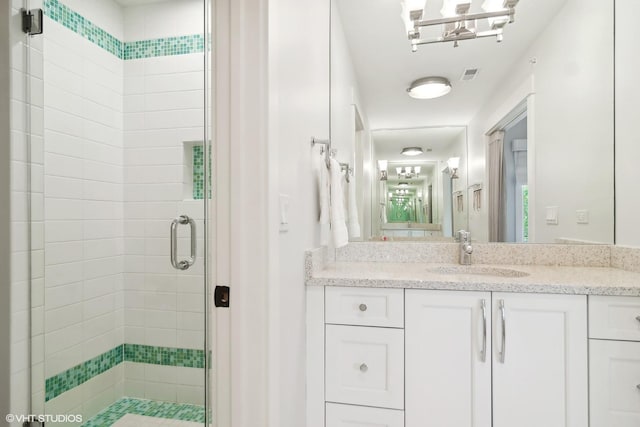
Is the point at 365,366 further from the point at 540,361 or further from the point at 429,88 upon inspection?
the point at 429,88

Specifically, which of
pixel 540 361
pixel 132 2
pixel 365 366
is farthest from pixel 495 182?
pixel 132 2

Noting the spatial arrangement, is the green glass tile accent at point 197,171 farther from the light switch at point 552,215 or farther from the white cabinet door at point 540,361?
the light switch at point 552,215

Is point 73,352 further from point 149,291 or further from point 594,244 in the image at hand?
point 594,244

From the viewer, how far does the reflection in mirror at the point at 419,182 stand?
190 centimetres

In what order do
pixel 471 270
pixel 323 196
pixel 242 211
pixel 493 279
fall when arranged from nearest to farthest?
pixel 242 211
pixel 493 279
pixel 323 196
pixel 471 270

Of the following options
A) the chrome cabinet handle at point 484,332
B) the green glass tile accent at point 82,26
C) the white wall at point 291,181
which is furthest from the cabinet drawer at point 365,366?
the green glass tile accent at point 82,26

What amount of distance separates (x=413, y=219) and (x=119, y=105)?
1.95m

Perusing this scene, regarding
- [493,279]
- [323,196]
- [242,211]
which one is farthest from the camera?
[323,196]

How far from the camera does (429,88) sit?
6.16ft

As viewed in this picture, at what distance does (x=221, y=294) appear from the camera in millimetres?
936

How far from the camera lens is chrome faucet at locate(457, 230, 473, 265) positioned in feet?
5.69

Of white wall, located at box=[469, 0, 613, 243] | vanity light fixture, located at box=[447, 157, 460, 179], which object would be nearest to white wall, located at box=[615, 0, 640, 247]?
white wall, located at box=[469, 0, 613, 243]

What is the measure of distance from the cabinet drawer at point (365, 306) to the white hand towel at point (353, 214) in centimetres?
55

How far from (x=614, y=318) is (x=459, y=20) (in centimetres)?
149
